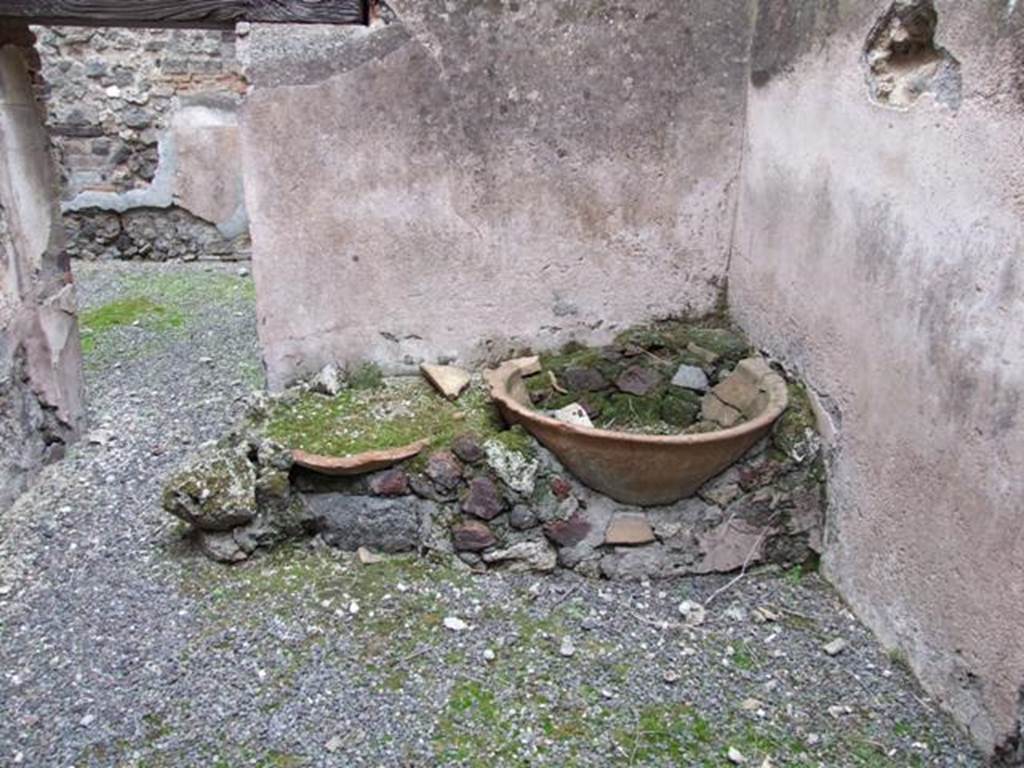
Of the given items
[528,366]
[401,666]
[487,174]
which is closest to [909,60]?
[487,174]

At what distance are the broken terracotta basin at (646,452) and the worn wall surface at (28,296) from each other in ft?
6.94

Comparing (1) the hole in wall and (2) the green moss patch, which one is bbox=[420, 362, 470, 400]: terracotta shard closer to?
(1) the hole in wall

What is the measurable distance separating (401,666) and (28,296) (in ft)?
7.95

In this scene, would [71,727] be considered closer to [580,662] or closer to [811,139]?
[580,662]

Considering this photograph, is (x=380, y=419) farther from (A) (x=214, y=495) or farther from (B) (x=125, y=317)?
(B) (x=125, y=317)

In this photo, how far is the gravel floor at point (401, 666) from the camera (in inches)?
90.7

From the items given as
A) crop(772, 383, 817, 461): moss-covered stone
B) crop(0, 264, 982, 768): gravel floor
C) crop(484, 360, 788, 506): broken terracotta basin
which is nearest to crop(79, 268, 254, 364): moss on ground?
crop(0, 264, 982, 768): gravel floor

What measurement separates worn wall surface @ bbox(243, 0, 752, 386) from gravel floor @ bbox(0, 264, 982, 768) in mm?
1143

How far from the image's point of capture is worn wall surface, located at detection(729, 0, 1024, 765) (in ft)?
6.88

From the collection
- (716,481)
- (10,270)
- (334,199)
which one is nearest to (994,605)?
(716,481)

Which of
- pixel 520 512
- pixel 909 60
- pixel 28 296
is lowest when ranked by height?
pixel 520 512

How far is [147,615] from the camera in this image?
283 cm

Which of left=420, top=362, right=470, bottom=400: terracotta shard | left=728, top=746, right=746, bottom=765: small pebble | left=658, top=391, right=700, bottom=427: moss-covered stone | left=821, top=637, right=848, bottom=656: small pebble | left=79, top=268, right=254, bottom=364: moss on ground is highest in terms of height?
left=420, top=362, right=470, bottom=400: terracotta shard

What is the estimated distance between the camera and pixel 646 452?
288 centimetres
